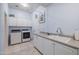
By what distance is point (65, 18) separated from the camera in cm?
198

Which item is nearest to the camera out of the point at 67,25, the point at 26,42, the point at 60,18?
the point at 67,25

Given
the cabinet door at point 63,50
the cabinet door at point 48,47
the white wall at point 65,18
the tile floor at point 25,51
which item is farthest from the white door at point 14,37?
the cabinet door at point 63,50

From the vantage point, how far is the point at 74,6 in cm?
169

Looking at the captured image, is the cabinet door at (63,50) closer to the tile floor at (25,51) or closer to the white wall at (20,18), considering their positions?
the tile floor at (25,51)

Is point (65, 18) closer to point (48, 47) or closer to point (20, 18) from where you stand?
point (48, 47)

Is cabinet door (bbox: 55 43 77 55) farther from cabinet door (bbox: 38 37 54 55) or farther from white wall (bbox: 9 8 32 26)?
white wall (bbox: 9 8 32 26)

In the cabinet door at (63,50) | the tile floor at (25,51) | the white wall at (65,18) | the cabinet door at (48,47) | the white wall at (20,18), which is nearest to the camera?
the cabinet door at (63,50)

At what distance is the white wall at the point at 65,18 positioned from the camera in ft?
5.53

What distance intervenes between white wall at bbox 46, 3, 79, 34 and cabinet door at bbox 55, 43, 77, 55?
1.60 ft

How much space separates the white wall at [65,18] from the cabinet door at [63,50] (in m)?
0.49

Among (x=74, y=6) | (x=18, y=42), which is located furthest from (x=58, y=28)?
(x=18, y=42)

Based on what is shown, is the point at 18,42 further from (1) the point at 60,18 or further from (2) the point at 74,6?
(2) the point at 74,6

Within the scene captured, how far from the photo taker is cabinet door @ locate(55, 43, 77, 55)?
122 cm
